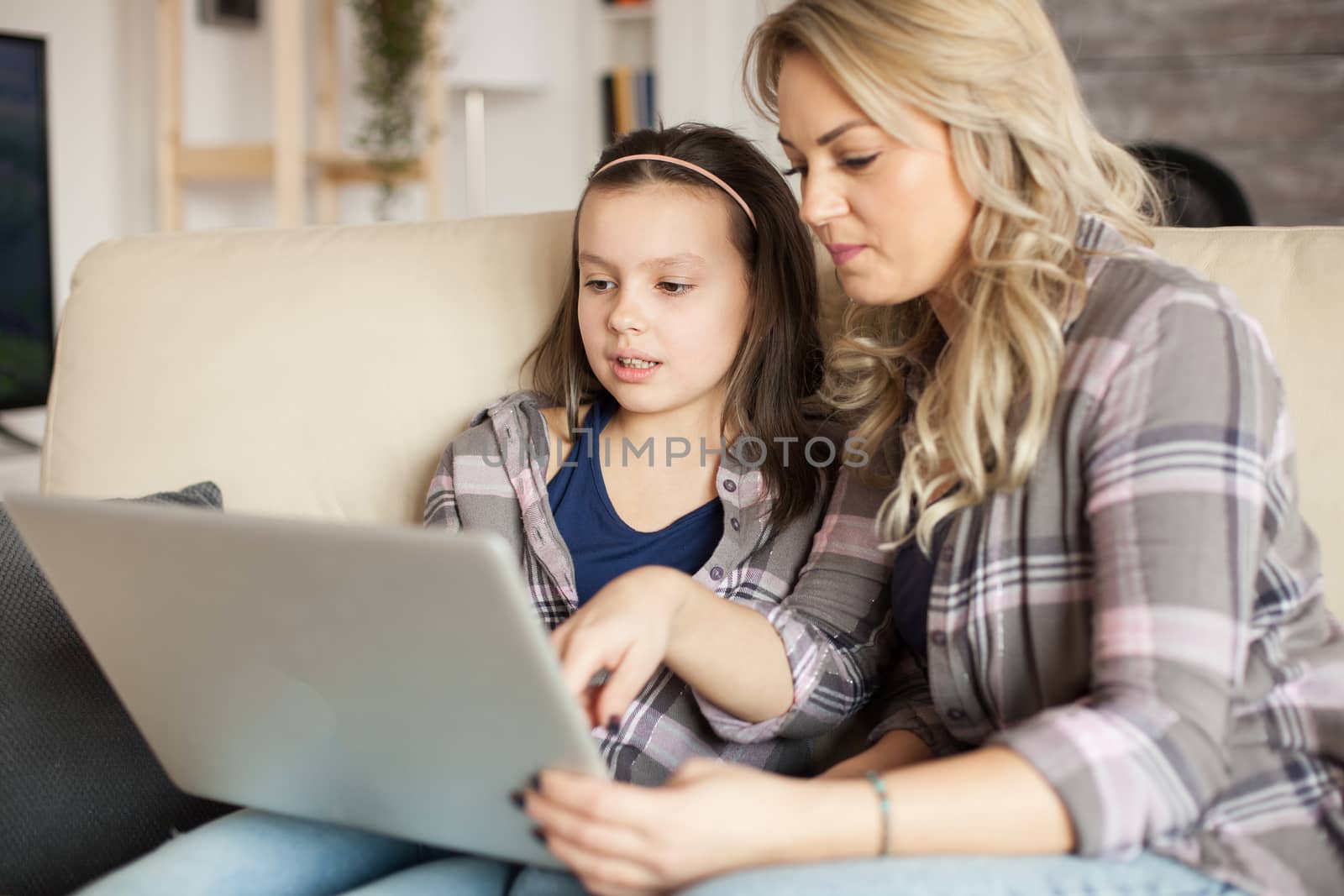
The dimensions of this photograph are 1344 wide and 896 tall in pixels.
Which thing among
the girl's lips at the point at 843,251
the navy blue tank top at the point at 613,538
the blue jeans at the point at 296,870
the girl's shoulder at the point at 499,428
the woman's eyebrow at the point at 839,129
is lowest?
the blue jeans at the point at 296,870

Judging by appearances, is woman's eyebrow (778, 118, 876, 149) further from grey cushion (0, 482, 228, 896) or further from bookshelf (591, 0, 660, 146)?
bookshelf (591, 0, 660, 146)

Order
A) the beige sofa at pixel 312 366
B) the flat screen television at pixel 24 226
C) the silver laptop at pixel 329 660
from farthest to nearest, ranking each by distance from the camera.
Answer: the flat screen television at pixel 24 226, the beige sofa at pixel 312 366, the silver laptop at pixel 329 660

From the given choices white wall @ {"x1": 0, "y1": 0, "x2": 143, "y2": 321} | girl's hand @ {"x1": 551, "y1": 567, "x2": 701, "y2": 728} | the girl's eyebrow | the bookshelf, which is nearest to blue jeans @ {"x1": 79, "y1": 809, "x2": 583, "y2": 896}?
girl's hand @ {"x1": 551, "y1": 567, "x2": 701, "y2": 728}

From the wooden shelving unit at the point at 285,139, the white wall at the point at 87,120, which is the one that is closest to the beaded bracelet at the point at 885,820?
the wooden shelving unit at the point at 285,139

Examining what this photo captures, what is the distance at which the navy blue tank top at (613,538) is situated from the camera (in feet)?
4.08

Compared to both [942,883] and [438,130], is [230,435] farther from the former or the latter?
[438,130]

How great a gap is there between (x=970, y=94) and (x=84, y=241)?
9.56 ft

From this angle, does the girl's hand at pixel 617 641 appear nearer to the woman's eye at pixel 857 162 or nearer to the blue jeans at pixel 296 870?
the blue jeans at pixel 296 870

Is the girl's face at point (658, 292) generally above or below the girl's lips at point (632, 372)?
above

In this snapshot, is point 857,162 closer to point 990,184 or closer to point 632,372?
point 990,184

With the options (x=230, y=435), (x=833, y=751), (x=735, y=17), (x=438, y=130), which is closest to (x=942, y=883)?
(x=833, y=751)

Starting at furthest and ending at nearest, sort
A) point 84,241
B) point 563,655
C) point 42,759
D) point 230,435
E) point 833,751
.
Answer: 1. point 84,241
2. point 230,435
3. point 833,751
4. point 42,759
5. point 563,655

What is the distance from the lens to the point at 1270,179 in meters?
3.32

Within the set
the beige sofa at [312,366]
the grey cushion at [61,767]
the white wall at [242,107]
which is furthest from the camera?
the white wall at [242,107]
